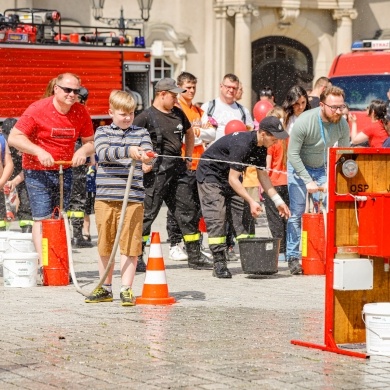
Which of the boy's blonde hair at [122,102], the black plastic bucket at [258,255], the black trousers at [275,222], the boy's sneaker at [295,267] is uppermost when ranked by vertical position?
the boy's blonde hair at [122,102]

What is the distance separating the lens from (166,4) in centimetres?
3384

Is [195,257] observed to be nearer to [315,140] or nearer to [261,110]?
[315,140]

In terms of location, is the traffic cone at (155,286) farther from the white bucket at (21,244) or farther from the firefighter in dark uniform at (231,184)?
the white bucket at (21,244)

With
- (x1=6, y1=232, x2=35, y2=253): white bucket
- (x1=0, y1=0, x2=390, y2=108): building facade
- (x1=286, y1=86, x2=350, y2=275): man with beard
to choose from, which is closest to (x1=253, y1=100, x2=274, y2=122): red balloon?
(x1=286, y1=86, x2=350, y2=275): man with beard

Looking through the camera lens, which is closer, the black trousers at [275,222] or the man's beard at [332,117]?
the man's beard at [332,117]

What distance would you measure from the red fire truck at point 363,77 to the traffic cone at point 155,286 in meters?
11.5

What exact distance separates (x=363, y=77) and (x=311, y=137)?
967cm

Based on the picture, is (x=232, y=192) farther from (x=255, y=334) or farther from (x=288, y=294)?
(x=255, y=334)

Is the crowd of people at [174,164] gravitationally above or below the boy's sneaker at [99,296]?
above

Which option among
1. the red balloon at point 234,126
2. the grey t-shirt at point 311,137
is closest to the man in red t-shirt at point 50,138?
the grey t-shirt at point 311,137

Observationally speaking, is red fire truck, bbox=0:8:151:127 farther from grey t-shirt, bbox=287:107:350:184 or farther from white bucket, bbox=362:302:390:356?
white bucket, bbox=362:302:390:356

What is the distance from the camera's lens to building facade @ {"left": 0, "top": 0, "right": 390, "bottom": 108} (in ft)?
110

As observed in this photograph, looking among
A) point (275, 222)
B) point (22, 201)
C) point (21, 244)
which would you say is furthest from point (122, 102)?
point (22, 201)

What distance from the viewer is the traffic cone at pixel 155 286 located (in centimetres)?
1111
